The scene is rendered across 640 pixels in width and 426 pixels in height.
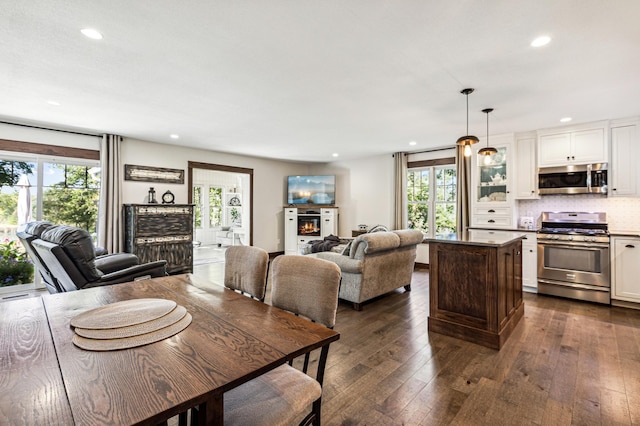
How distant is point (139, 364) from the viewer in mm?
983

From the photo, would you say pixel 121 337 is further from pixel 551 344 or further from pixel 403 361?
pixel 551 344

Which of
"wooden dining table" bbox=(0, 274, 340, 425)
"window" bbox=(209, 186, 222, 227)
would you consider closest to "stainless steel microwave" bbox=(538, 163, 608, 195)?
"wooden dining table" bbox=(0, 274, 340, 425)

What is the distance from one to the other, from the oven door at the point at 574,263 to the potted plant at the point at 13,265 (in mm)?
7907

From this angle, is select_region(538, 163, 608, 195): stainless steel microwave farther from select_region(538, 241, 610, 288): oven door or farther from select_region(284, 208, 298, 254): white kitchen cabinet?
select_region(284, 208, 298, 254): white kitchen cabinet

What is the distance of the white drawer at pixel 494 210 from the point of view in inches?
198

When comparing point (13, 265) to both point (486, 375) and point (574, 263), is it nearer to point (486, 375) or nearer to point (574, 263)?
point (486, 375)

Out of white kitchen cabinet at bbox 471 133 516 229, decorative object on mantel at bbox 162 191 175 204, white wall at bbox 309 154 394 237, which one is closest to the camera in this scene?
white kitchen cabinet at bbox 471 133 516 229

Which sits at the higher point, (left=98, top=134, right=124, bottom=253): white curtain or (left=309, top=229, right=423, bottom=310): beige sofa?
(left=98, top=134, right=124, bottom=253): white curtain

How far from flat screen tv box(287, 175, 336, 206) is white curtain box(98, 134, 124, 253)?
13.0ft

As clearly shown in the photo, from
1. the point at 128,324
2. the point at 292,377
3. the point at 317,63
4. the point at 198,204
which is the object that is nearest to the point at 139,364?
the point at 128,324

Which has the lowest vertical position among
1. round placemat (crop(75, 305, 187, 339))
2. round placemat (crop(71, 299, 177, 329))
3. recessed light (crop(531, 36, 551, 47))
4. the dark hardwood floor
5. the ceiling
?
the dark hardwood floor

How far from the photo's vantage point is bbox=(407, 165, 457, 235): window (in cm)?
643

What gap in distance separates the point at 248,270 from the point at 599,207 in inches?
209

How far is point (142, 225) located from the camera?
5.33 m
